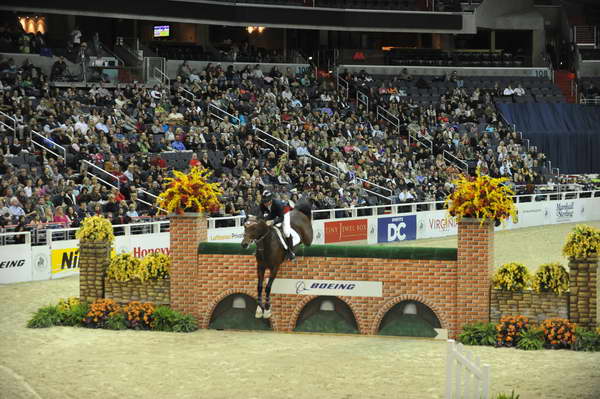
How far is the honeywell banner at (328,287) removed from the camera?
1905 centimetres

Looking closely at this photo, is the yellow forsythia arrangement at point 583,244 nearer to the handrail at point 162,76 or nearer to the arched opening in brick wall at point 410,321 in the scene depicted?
the arched opening in brick wall at point 410,321

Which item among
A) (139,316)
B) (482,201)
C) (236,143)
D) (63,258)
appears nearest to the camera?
(482,201)

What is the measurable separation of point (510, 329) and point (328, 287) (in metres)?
3.42

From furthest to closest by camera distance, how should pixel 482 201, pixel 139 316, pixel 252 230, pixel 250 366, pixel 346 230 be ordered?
pixel 346 230
pixel 139 316
pixel 252 230
pixel 482 201
pixel 250 366

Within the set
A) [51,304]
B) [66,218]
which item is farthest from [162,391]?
[66,218]

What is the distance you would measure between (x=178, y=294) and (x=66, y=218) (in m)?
8.18

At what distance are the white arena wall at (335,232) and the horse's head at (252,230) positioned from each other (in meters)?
6.49

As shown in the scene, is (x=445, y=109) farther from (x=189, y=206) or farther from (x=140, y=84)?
(x=189, y=206)

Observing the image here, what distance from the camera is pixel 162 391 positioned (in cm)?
1522

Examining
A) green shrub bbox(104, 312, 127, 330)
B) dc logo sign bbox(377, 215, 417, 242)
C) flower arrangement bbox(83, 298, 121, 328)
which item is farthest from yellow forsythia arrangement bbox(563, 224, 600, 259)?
dc logo sign bbox(377, 215, 417, 242)

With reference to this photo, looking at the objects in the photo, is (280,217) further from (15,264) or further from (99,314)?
(15,264)

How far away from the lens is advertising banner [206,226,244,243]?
30.1 m

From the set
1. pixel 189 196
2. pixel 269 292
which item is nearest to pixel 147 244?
pixel 189 196

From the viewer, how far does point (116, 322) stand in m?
19.9
